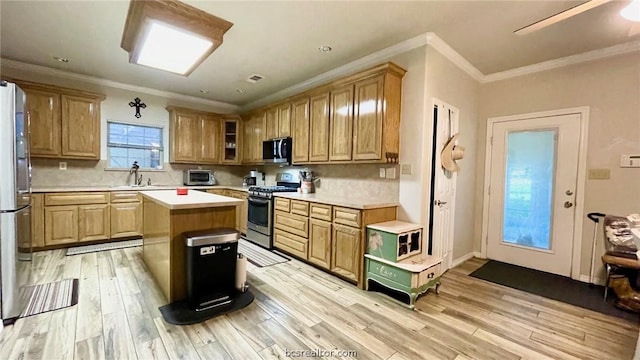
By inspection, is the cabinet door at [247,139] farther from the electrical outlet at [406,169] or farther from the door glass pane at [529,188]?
the door glass pane at [529,188]

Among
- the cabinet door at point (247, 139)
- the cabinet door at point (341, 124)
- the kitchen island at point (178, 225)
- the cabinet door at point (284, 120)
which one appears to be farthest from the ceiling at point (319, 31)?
the kitchen island at point (178, 225)

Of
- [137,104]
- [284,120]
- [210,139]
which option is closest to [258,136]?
[284,120]

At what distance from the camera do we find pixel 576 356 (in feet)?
6.27

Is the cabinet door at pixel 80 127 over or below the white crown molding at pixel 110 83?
below

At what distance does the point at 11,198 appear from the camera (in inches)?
82.4

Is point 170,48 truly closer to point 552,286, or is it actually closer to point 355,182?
point 355,182

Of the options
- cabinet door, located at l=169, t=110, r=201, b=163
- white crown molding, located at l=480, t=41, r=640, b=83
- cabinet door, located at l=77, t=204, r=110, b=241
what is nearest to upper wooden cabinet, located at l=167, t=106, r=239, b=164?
cabinet door, located at l=169, t=110, r=201, b=163

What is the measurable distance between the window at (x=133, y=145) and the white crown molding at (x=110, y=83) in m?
0.65

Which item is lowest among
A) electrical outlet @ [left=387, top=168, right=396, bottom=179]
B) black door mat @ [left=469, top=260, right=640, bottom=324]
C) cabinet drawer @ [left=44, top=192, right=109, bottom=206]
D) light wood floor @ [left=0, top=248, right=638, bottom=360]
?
light wood floor @ [left=0, top=248, right=638, bottom=360]

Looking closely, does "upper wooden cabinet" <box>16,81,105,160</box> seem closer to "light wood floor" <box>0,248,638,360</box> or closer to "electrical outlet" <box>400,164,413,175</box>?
"light wood floor" <box>0,248,638,360</box>

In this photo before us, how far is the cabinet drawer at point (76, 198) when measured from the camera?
386 centimetres

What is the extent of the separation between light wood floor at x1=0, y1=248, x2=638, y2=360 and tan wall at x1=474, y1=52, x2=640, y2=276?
1.41 m

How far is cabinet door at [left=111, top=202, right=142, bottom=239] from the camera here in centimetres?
436

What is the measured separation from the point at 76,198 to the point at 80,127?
1.16 meters
